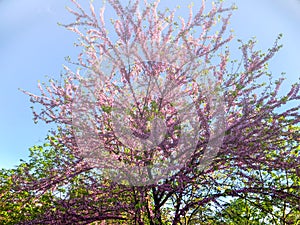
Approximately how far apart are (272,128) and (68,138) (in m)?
4.24

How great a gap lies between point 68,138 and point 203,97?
306 centimetres

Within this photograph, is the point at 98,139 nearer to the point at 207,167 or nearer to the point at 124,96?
the point at 124,96

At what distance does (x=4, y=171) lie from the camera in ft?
47.4

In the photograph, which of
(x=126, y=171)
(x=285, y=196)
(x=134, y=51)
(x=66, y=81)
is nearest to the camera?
(x=285, y=196)

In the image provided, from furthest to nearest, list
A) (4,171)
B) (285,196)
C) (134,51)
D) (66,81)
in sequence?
1. (4,171)
2. (66,81)
3. (134,51)
4. (285,196)

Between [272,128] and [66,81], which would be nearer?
[272,128]

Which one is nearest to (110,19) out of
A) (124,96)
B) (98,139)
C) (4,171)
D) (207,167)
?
(124,96)

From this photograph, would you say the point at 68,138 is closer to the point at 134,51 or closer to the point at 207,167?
the point at 134,51

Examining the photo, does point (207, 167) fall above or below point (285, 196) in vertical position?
above

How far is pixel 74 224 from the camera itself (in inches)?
258

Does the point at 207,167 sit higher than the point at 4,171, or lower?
lower

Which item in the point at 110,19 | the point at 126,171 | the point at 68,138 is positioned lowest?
the point at 126,171

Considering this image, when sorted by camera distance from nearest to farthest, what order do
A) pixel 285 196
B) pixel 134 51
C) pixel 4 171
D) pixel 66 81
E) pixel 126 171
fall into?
pixel 285 196 < pixel 126 171 < pixel 134 51 < pixel 66 81 < pixel 4 171

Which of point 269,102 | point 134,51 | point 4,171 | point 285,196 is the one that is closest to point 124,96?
point 134,51
